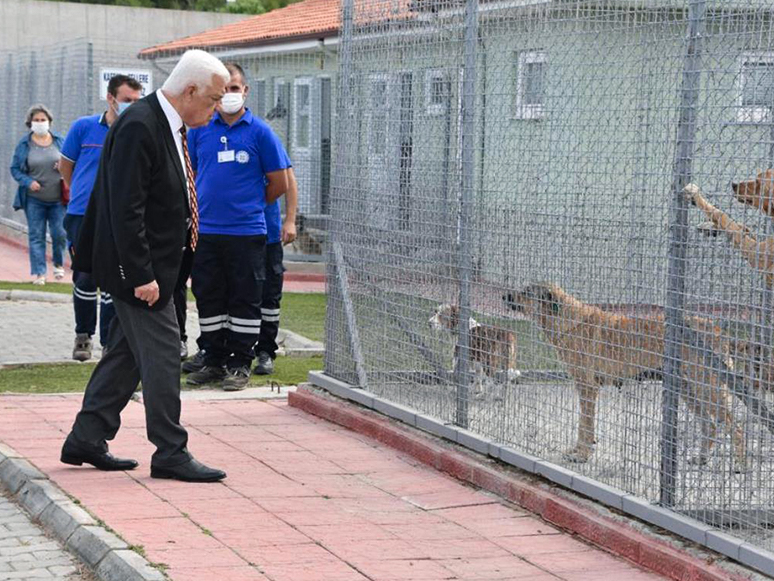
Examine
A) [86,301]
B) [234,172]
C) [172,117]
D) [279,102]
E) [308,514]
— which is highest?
[279,102]

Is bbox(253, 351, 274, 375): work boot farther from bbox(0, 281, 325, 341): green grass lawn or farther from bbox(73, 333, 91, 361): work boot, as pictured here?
bbox(0, 281, 325, 341): green grass lawn

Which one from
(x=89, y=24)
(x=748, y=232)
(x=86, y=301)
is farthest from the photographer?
(x=89, y=24)

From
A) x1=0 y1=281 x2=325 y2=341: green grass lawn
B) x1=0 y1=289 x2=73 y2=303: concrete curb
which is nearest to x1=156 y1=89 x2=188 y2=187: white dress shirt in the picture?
x1=0 y1=281 x2=325 y2=341: green grass lawn

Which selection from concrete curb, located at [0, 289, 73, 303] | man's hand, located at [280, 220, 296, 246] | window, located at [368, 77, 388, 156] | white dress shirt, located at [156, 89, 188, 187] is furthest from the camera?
concrete curb, located at [0, 289, 73, 303]

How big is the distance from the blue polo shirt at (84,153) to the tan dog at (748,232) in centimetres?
590

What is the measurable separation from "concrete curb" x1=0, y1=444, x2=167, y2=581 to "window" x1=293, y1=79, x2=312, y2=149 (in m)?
13.3

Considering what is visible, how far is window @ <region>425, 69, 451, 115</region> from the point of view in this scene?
7.56 meters

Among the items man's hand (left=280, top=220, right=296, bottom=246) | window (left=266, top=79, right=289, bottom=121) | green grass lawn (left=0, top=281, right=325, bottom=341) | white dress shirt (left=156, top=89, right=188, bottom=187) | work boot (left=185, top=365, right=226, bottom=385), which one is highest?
window (left=266, top=79, right=289, bottom=121)

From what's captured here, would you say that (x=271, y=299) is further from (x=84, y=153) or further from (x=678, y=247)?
(x=678, y=247)

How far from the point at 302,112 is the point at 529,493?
1452 centimetres

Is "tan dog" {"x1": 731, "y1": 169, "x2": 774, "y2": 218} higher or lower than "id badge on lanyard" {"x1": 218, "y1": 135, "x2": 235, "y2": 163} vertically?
lower

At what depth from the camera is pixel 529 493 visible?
6.63 metres

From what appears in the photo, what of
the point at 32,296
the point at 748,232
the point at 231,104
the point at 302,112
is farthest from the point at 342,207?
the point at 302,112

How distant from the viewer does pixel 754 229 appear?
531 centimetres
